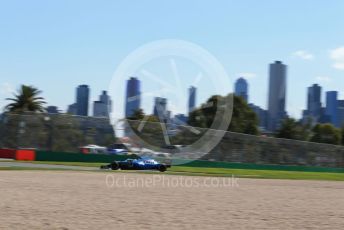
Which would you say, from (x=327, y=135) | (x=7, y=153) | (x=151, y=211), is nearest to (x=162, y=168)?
(x=7, y=153)

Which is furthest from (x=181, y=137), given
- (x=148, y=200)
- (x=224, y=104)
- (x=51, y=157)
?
(x=148, y=200)

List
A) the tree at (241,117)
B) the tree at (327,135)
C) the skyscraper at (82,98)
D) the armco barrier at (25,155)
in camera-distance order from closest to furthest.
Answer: the armco barrier at (25,155) → the skyscraper at (82,98) → the tree at (241,117) → the tree at (327,135)

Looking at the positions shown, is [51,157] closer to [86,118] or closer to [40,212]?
[86,118]

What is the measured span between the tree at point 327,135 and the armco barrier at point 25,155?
79386mm

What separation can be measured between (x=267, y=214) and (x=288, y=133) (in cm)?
9856

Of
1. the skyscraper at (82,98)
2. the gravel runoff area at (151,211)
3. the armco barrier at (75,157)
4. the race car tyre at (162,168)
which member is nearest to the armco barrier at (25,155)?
the armco barrier at (75,157)

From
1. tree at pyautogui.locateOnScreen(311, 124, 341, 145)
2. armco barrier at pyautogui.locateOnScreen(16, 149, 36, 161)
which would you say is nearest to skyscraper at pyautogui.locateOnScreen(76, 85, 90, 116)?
armco barrier at pyautogui.locateOnScreen(16, 149, 36, 161)

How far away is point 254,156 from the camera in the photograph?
61.7 metres

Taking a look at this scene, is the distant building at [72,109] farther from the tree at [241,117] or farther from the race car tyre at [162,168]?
the race car tyre at [162,168]

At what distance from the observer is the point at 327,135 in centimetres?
11712

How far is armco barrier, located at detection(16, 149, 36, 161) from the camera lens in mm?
47366

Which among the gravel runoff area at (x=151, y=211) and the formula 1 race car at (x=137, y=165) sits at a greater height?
the formula 1 race car at (x=137, y=165)

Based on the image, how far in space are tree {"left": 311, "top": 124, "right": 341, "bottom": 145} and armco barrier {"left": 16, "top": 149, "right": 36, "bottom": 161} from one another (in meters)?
79.4

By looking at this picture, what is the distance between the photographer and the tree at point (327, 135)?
115 m
